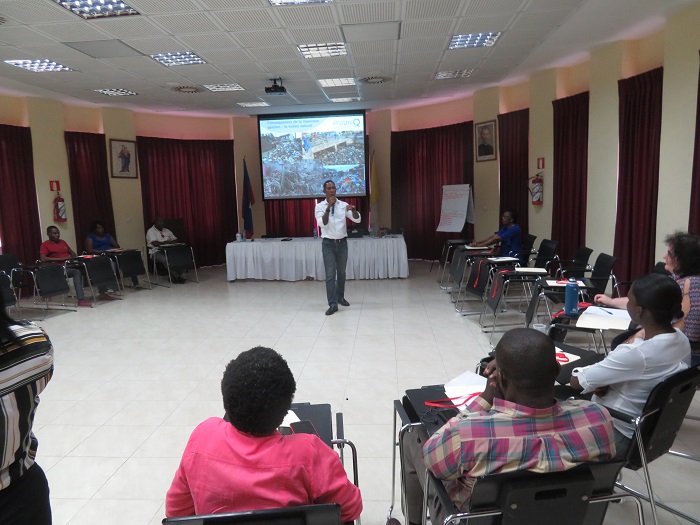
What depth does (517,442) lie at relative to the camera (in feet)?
4.30

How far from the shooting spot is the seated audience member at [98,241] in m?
8.05

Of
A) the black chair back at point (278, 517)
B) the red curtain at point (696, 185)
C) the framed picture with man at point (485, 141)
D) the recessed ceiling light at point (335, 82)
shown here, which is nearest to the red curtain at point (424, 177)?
the framed picture with man at point (485, 141)

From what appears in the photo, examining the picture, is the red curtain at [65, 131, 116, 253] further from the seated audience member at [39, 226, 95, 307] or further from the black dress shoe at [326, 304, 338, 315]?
the black dress shoe at [326, 304, 338, 315]

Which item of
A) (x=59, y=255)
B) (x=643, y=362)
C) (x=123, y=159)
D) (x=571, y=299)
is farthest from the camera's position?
(x=123, y=159)

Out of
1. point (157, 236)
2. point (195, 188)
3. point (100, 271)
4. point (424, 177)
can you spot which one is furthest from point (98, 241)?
point (424, 177)

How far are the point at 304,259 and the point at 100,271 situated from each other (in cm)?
321

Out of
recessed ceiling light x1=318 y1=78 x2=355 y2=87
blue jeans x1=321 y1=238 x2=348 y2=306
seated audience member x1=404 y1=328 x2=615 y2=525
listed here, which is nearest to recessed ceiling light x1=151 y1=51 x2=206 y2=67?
recessed ceiling light x1=318 y1=78 x2=355 y2=87

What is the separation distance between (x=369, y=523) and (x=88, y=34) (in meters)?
5.29

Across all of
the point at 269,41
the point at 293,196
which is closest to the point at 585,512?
the point at 269,41

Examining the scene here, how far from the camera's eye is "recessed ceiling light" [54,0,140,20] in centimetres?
424

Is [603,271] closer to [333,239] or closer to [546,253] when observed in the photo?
[546,253]

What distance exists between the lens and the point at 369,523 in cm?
217

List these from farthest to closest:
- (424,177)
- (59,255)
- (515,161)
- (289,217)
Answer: (289,217), (424,177), (515,161), (59,255)

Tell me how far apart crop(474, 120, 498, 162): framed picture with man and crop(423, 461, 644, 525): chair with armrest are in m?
8.17
